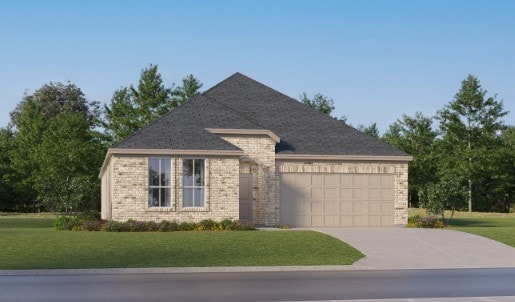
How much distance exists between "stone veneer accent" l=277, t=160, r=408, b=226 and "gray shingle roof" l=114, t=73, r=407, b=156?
49cm

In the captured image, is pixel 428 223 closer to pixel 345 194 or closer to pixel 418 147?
pixel 345 194

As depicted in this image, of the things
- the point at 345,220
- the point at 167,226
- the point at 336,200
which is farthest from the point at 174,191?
the point at 345,220

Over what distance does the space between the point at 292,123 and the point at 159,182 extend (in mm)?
8204

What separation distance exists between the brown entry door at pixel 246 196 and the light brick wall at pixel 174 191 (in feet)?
7.43

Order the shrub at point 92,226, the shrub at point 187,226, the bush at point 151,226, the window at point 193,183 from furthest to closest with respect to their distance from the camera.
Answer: the window at point 193,183 → the shrub at point 187,226 → the shrub at point 92,226 → the bush at point 151,226

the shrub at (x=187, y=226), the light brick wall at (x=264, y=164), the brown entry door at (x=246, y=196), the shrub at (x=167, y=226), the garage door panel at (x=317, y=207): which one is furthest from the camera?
the garage door panel at (x=317, y=207)

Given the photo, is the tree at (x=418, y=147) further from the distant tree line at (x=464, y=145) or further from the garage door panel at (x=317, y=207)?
the garage door panel at (x=317, y=207)

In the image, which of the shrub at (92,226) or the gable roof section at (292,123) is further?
the gable roof section at (292,123)

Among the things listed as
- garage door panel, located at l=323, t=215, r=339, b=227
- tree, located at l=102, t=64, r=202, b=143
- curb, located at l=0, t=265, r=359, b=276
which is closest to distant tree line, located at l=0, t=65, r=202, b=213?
tree, located at l=102, t=64, r=202, b=143

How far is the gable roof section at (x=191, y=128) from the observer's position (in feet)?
104

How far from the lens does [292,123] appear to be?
120 ft

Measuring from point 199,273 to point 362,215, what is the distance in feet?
53.9

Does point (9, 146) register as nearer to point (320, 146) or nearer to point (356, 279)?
point (320, 146)

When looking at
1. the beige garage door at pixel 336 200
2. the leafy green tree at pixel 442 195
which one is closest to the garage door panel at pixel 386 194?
the beige garage door at pixel 336 200
